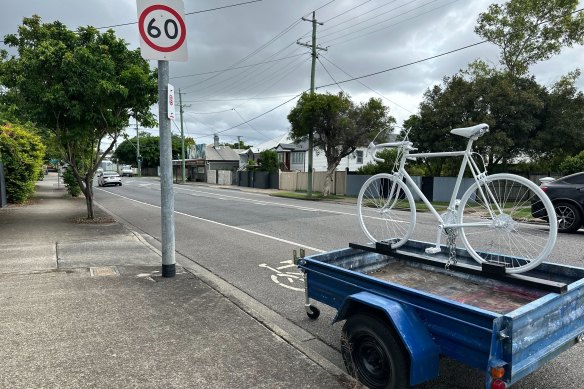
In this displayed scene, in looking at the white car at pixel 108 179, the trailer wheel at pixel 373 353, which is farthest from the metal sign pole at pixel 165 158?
the white car at pixel 108 179

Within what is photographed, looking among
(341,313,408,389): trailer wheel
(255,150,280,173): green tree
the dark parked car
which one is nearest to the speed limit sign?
(341,313,408,389): trailer wheel

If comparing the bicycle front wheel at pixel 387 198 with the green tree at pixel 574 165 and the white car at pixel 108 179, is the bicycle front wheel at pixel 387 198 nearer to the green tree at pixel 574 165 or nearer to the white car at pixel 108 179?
the green tree at pixel 574 165

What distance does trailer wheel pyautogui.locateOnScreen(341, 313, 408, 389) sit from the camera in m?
2.79

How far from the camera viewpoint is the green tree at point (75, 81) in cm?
1084

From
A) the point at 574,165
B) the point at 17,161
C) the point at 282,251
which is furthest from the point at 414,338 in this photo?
the point at 17,161

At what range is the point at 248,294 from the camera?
18.5 feet

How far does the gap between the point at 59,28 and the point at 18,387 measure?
37.2 feet

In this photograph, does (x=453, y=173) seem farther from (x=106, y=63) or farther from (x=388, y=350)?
(x=388, y=350)

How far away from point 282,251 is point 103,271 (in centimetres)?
337

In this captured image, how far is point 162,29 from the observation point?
5.72m

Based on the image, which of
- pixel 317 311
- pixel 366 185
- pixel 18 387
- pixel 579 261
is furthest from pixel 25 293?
pixel 579 261

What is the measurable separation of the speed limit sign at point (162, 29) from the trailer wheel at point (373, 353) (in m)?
4.43

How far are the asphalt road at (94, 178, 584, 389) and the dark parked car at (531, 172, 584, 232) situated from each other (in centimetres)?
37

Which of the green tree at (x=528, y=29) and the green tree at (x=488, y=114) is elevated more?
the green tree at (x=528, y=29)
